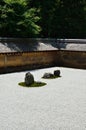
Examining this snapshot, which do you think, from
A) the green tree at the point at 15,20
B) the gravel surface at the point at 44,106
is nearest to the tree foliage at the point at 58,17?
the green tree at the point at 15,20

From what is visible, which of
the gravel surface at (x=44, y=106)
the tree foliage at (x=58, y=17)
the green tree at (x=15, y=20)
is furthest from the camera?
the tree foliage at (x=58, y=17)

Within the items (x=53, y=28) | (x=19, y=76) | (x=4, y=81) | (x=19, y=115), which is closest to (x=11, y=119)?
(x=19, y=115)

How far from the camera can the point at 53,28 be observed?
129 ft

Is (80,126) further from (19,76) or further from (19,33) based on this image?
(19,33)

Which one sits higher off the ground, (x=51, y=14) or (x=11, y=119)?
(x=51, y=14)

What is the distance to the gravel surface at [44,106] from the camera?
11406 mm

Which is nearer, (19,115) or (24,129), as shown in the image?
(24,129)

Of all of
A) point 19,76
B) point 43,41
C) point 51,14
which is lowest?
point 19,76

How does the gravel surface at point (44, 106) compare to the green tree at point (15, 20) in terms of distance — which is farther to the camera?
the green tree at point (15, 20)

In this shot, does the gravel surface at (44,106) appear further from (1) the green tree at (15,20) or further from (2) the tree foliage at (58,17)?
(2) the tree foliage at (58,17)

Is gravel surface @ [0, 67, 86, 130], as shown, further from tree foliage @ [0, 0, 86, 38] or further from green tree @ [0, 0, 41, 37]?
tree foliage @ [0, 0, 86, 38]

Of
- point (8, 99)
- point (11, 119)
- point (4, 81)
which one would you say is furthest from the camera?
point (4, 81)

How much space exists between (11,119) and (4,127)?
1.00 m

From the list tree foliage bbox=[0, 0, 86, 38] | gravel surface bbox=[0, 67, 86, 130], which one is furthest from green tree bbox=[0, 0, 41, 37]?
gravel surface bbox=[0, 67, 86, 130]
